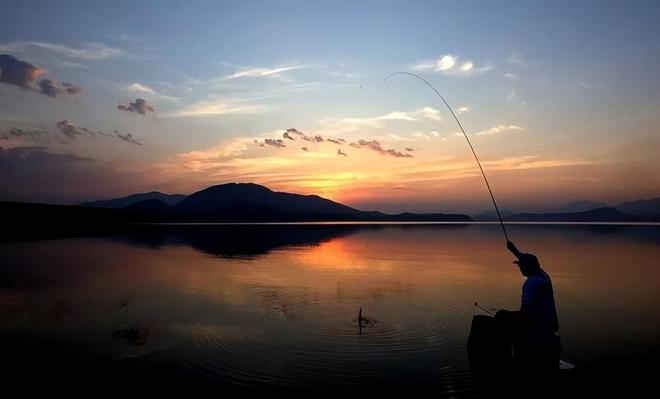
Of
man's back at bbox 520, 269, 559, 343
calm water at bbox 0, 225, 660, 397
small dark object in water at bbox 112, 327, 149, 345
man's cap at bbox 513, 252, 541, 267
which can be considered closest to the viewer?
man's back at bbox 520, 269, 559, 343

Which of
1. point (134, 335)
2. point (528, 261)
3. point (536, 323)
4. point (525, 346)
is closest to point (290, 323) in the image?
point (134, 335)

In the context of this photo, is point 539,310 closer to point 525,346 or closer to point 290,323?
point 525,346

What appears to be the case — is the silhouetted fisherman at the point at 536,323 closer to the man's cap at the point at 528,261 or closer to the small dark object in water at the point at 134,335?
the man's cap at the point at 528,261

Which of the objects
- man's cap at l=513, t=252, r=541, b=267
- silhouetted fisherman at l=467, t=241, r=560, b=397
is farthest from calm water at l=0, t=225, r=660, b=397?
man's cap at l=513, t=252, r=541, b=267

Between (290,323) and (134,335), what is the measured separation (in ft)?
14.7

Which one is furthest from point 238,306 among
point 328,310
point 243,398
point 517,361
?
point 517,361

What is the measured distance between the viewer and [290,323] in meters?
15.0

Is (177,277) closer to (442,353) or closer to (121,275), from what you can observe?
(121,275)

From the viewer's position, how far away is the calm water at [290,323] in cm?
1021

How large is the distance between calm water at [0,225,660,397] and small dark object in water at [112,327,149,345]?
3cm

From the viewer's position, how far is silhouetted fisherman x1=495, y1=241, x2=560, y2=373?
930 centimetres

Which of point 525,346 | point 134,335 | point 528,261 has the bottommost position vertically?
point 134,335

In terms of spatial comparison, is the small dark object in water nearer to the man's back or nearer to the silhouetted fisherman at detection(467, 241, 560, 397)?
the silhouetted fisherman at detection(467, 241, 560, 397)

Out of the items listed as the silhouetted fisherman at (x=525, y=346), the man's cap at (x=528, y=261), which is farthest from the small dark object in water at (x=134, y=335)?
the man's cap at (x=528, y=261)
